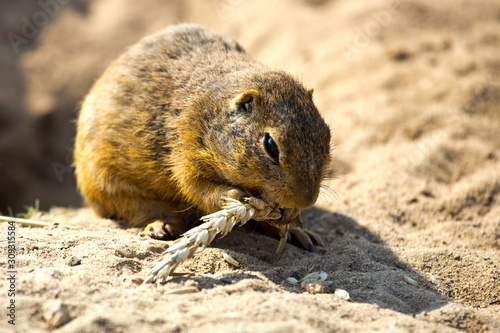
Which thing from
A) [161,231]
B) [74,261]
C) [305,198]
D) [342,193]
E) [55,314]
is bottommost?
[55,314]

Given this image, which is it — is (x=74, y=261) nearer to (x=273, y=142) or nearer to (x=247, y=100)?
(x=273, y=142)

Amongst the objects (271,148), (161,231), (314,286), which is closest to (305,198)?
(271,148)

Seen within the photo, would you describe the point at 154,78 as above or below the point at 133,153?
above

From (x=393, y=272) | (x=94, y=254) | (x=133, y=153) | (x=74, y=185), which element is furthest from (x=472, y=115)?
(x=74, y=185)

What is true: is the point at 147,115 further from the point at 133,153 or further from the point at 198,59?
the point at 198,59

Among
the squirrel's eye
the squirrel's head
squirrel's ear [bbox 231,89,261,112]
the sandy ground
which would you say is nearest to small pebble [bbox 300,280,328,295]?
the sandy ground

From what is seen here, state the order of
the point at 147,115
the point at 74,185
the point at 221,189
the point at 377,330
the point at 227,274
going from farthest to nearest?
1. the point at 74,185
2. the point at 147,115
3. the point at 221,189
4. the point at 227,274
5. the point at 377,330

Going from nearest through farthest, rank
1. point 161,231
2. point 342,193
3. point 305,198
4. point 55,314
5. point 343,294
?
point 55,314
point 343,294
point 305,198
point 161,231
point 342,193

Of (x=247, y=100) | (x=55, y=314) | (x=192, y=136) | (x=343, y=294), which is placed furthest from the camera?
(x=192, y=136)
